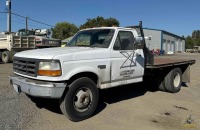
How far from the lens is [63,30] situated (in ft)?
256

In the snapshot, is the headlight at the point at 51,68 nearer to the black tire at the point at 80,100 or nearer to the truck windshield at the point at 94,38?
the black tire at the point at 80,100

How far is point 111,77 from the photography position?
613 cm

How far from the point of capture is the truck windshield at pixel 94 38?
21.0 ft

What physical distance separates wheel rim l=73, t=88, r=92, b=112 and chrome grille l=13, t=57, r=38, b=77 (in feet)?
3.31

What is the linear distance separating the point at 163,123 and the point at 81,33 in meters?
3.39

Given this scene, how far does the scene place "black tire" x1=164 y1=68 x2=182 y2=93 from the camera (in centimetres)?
857

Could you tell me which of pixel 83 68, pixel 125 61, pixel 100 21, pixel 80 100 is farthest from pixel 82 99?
pixel 100 21

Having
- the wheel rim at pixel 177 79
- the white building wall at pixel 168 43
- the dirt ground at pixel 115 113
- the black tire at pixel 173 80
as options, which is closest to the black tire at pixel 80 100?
the dirt ground at pixel 115 113

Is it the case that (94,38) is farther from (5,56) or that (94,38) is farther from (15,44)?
(5,56)

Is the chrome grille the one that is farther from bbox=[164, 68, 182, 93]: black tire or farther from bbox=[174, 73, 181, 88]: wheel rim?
bbox=[174, 73, 181, 88]: wheel rim

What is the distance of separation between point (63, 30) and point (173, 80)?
7147 cm

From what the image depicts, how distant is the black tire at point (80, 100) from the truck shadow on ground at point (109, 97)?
58cm

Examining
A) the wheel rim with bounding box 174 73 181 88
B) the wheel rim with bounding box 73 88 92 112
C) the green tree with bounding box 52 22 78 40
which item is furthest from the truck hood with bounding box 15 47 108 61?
the green tree with bounding box 52 22 78 40

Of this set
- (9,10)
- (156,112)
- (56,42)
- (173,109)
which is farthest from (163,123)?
(9,10)
